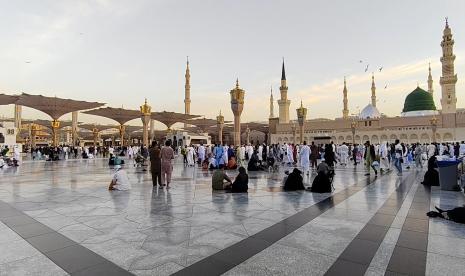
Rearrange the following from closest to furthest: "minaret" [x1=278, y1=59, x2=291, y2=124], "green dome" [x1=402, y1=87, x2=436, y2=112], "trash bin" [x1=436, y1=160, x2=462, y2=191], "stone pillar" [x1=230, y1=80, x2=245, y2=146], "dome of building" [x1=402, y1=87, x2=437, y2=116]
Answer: "trash bin" [x1=436, y1=160, x2=462, y2=191] < "stone pillar" [x1=230, y1=80, x2=245, y2=146] < "dome of building" [x1=402, y1=87, x2=437, y2=116] < "green dome" [x1=402, y1=87, x2=436, y2=112] < "minaret" [x1=278, y1=59, x2=291, y2=124]

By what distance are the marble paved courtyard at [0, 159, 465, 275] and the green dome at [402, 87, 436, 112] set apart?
211ft

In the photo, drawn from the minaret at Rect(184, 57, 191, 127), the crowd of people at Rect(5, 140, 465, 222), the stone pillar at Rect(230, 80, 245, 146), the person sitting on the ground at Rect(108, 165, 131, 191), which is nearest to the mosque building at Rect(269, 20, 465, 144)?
the minaret at Rect(184, 57, 191, 127)

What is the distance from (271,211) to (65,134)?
89.5 meters

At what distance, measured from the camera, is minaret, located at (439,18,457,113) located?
155 feet

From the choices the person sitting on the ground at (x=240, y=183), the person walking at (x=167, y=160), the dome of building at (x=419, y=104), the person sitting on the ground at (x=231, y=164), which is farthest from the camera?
the dome of building at (x=419, y=104)

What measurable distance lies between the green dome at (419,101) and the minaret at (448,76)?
10.7 meters

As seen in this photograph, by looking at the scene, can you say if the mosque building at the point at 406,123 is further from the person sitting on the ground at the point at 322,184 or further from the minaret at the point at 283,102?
the person sitting on the ground at the point at 322,184

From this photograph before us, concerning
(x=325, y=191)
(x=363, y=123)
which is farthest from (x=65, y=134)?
(x=325, y=191)

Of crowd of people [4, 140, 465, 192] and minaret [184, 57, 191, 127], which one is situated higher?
minaret [184, 57, 191, 127]

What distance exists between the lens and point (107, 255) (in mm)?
3020

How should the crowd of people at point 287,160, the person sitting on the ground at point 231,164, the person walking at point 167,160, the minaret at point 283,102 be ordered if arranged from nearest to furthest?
1. the crowd of people at point 287,160
2. the person walking at point 167,160
3. the person sitting on the ground at point 231,164
4. the minaret at point 283,102

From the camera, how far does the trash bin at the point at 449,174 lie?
719cm

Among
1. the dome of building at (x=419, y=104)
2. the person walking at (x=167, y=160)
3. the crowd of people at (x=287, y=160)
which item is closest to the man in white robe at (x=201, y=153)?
the crowd of people at (x=287, y=160)

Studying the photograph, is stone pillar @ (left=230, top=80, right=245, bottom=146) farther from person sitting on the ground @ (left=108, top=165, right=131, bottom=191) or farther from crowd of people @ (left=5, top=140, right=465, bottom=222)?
person sitting on the ground @ (left=108, top=165, right=131, bottom=191)
